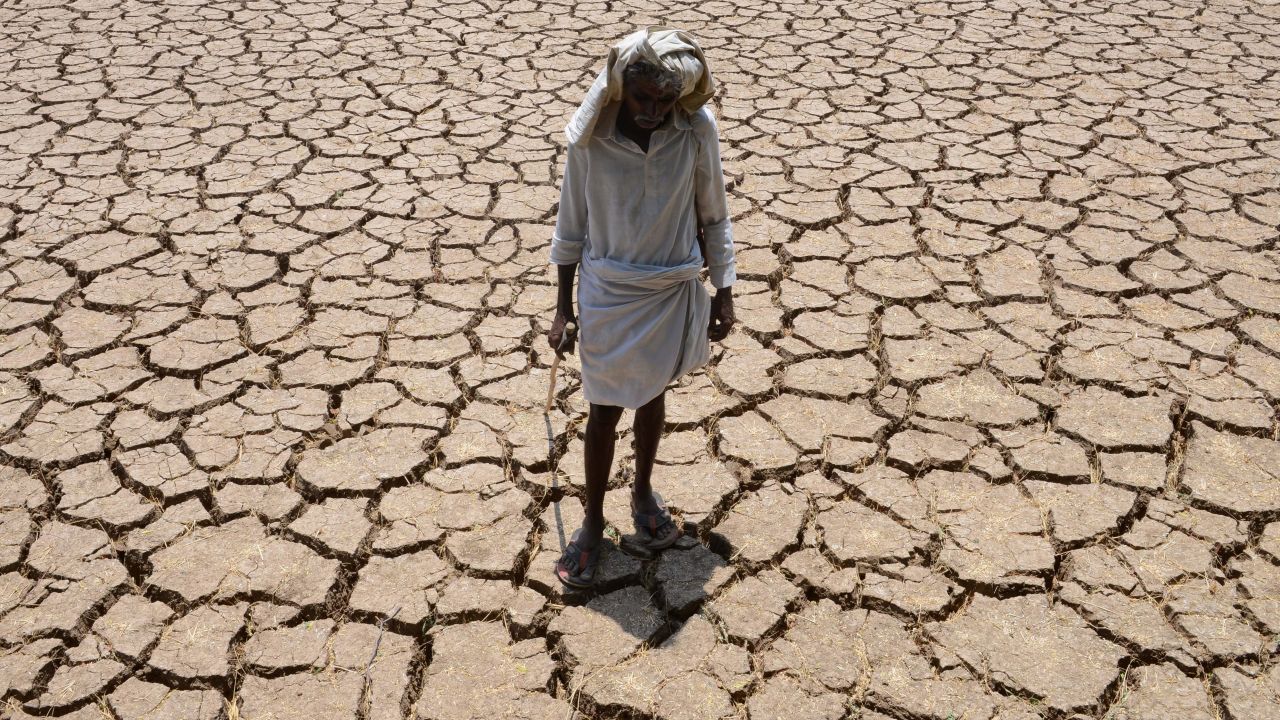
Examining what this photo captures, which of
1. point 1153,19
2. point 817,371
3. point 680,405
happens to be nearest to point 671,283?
point 680,405

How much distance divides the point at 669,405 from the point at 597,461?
0.79 meters

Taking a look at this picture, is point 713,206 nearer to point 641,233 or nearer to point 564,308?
point 641,233

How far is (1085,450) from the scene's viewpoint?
299 centimetres

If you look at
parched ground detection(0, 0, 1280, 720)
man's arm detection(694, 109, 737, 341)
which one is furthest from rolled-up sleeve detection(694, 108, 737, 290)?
parched ground detection(0, 0, 1280, 720)

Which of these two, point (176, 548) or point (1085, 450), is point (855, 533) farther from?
point (176, 548)

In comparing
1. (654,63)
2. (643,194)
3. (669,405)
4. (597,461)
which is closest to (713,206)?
(643,194)

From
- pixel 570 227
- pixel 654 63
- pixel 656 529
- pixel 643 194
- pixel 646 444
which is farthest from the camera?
pixel 656 529

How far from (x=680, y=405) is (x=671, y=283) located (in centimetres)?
102

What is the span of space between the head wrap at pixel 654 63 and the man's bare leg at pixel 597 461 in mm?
622

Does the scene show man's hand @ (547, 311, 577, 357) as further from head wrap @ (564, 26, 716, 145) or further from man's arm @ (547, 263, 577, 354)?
head wrap @ (564, 26, 716, 145)

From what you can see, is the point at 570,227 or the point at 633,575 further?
the point at 633,575

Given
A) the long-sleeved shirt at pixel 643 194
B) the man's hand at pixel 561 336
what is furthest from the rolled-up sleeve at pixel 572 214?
the man's hand at pixel 561 336

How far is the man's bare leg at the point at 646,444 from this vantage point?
2.41m

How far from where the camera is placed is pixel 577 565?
99.1 inches
